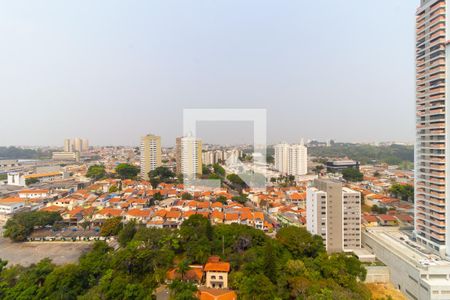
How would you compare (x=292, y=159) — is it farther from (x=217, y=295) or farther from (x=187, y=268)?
(x=217, y=295)

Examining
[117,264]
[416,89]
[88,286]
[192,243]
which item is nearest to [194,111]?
[192,243]

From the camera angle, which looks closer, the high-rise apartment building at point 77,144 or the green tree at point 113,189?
the green tree at point 113,189

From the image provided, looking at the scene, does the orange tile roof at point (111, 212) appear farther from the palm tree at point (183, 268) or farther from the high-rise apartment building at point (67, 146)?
the high-rise apartment building at point (67, 146)

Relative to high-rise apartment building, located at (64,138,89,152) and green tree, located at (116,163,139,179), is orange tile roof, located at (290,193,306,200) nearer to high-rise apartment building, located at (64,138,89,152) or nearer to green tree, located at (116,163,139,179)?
green tree, located at (116,163,139,179)

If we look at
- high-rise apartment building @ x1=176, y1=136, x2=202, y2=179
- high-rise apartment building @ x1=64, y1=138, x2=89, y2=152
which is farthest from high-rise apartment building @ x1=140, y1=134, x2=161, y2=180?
high-rise apartment building @ x1=64, y1=138, x2=89, y2=152

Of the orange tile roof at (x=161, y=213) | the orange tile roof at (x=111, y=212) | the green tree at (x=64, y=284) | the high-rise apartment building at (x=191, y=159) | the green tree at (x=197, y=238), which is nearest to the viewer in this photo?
the green tree at (x=64, y=284)

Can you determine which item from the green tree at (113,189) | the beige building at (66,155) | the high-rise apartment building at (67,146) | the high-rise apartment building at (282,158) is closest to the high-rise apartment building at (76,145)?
the high-rise apartment building at (67,146)

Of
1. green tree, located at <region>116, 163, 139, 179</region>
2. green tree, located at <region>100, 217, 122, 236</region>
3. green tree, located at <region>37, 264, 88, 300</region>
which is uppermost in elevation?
green tree, located at <region>116, 163, 139, 179</region>

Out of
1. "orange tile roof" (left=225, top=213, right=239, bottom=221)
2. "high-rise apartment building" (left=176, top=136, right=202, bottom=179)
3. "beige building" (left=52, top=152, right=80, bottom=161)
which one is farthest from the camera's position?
"beige building" (left=52, top=152, right=80, bottom=161)
